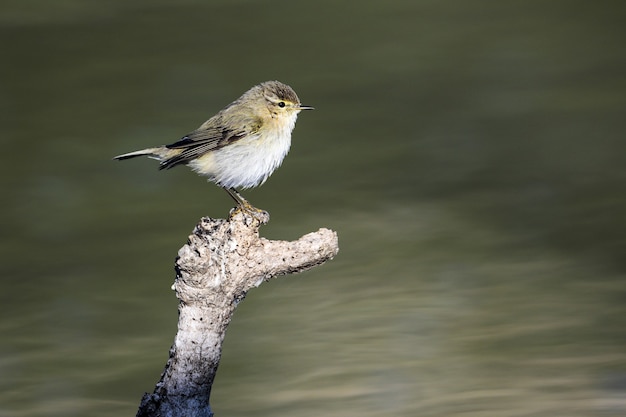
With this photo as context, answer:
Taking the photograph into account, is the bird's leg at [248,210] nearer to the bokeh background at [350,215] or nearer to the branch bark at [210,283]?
the branch bark at [210,283]

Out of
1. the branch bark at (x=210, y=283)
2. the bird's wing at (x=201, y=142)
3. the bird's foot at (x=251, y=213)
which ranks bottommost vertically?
the branch bark at (x=210, y=283)

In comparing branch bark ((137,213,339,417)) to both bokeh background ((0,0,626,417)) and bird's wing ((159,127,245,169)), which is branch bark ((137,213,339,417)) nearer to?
bird's wing ((159,127,245,169))

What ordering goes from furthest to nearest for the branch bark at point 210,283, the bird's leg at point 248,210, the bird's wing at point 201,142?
the bird's wing at point 201,142
the bird's leg at point 248,210
the branch bark at point 210,283

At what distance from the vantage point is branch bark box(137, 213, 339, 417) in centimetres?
333

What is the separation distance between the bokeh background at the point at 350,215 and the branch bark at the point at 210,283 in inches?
83.9

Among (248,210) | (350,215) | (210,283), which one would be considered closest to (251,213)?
(248,210)

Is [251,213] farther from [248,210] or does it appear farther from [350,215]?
[350,215]

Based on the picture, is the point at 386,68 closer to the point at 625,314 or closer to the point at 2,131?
the point at 2,131

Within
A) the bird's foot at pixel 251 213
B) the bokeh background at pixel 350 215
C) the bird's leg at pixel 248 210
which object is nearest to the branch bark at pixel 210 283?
the bird's foot at pixel 251 213

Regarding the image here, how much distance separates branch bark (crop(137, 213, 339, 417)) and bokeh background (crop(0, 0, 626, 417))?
2131 mm

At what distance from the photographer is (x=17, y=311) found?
6.71 m

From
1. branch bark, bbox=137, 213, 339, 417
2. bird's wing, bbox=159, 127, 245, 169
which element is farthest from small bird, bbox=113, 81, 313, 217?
branch bark, bbox=137, 213, 339, 417

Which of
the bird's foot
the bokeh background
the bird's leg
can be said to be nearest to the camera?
the bird's foot

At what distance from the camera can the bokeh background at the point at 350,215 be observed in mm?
5852
